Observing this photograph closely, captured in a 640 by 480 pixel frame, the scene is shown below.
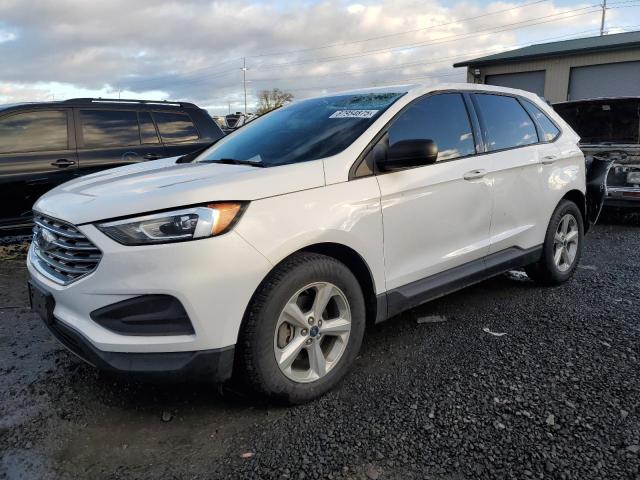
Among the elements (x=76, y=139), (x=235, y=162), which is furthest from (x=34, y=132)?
(x=235, y=162)

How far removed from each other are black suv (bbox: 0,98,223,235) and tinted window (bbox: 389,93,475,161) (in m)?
3.82

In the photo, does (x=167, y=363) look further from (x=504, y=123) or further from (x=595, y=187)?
(x=595, y=187)

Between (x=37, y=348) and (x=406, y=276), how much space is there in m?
2.54

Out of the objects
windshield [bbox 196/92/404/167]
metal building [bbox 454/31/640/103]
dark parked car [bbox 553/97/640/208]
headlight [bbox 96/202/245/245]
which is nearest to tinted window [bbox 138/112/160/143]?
windshield [bbox 196/92/404/167]

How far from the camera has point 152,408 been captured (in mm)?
2834

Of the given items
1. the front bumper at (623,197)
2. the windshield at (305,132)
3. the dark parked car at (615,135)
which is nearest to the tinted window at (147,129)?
the windshield at (305,132)

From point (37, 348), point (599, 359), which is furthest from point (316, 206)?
point (37, 348)

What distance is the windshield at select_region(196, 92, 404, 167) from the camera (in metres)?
3.11

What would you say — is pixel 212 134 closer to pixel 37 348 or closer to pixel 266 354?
pixel 37 348

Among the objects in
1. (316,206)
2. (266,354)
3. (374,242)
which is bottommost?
(266,354)

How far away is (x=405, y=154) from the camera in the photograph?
3.02m

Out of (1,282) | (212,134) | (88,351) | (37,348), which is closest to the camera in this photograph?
(88,351)

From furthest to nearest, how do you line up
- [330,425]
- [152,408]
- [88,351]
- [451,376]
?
1. [451,376]
2. [152,408]
3. [330,425]
4. [88,351]

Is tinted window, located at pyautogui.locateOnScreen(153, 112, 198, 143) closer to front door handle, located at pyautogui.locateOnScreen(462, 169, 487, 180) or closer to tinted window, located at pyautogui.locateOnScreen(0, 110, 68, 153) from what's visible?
tinted window, located at pyautogui.locateOnScreen(0, 110, 68, 153)
